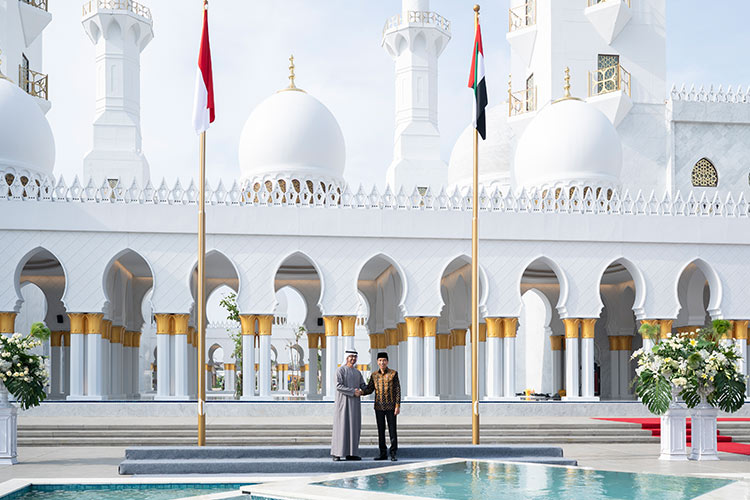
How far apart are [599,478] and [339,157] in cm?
1612

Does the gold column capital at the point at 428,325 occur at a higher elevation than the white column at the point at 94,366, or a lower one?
higher

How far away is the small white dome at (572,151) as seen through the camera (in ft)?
77.9

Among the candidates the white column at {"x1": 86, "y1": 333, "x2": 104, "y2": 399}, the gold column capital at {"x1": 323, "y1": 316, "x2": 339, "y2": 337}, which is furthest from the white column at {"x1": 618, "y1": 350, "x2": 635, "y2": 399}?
the white column at {"x1": 86, "y1": 333, "x2": 104, "y2": 399}

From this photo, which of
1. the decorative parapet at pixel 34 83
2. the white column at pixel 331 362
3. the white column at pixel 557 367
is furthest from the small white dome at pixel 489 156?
the decorative parapet at pixel 34 83

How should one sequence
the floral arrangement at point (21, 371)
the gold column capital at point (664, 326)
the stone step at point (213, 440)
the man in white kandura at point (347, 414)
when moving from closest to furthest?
the man in white kandura at point (347, 414) → the floral arrangement at point (21, 371) → the stone step at point (213, 440) → the gold column capital at point (664, 326)

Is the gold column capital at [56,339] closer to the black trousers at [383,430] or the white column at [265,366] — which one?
the white column at [265,366]

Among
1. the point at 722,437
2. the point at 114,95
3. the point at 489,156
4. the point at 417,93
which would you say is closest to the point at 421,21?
the point at 417,93

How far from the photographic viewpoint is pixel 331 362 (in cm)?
2022

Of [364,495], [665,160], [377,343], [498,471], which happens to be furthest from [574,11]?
[364,495]

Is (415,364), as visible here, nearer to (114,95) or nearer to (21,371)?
(21,371)

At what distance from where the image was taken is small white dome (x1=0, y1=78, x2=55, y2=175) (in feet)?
70.8

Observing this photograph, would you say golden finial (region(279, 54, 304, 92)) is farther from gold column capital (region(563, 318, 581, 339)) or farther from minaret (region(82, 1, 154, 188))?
gold column capital (region(563, 318, 581, 339))

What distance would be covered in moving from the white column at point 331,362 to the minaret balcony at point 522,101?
1230 cm

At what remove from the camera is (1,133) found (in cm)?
2152
